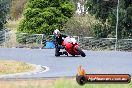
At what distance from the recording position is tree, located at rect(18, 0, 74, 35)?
4238 cm

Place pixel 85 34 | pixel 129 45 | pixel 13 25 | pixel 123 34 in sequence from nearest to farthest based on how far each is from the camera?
1. pixel 129 45
2. pixel 123 34
3. pixel 85 34
4. pixel 13 25

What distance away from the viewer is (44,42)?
39125mm

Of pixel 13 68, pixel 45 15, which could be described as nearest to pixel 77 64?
pixel 13 68

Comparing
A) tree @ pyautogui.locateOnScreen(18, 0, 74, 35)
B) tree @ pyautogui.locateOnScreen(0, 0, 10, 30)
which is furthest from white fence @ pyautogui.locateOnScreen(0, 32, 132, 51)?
tree @ pyautogui.locateOnScreen(0, 0, 10, 30)

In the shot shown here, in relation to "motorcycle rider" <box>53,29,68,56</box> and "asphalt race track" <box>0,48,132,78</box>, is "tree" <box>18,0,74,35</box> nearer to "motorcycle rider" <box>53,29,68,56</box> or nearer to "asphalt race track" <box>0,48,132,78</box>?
"motorcycle rider" <box>53,29,68,56</box>

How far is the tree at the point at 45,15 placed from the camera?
42375mm

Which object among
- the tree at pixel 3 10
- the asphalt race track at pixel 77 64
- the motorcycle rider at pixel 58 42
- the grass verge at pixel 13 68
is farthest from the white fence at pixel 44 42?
the grass verge at pixel 13 68

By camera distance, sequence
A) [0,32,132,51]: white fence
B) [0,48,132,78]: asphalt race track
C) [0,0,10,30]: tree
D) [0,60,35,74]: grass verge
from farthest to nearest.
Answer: [0,0,10,30]: tree
[0,32,132,51]: white fence
[0,60,35,74]: grass verge
[0,48,132,78]: asphalt race track

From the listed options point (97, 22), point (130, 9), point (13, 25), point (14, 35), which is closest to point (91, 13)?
point (97, 22)

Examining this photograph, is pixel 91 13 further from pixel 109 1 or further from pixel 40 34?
pixel 40 34

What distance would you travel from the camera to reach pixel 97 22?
1623 inches

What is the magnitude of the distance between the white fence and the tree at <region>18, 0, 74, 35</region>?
1.64 metres

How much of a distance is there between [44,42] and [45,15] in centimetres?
412

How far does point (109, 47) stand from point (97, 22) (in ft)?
16.7
